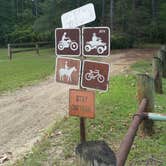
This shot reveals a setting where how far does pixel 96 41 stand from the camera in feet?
17.9

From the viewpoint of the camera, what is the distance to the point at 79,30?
551 centimetres

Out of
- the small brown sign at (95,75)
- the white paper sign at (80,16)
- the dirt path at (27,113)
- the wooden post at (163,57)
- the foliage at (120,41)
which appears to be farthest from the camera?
the foliage at (120,41)

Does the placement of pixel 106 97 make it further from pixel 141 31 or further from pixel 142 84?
pixel 141 31

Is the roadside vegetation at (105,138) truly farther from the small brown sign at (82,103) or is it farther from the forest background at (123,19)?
the forest background at (123,19)

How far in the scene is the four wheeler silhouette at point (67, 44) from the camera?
18.3 feet

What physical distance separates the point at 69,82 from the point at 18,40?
3947 centimetres

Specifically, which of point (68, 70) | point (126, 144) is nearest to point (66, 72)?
point (68, 70)

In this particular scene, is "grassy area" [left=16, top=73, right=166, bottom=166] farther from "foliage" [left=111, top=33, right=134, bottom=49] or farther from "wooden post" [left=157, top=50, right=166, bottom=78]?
"foliage" [left=111, top=33, right=134, bottom=49]

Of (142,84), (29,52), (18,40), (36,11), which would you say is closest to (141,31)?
(29,52)

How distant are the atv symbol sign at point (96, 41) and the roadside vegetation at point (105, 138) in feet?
4.17

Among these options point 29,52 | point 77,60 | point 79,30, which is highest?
point 79,30

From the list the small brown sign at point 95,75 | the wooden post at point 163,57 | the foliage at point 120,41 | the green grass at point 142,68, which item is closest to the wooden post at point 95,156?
the small brown sign at point 95,75

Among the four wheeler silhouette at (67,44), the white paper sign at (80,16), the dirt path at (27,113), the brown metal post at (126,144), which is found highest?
the white paper sign at (80,16)

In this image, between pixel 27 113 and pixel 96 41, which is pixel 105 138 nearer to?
pixel 96 41
